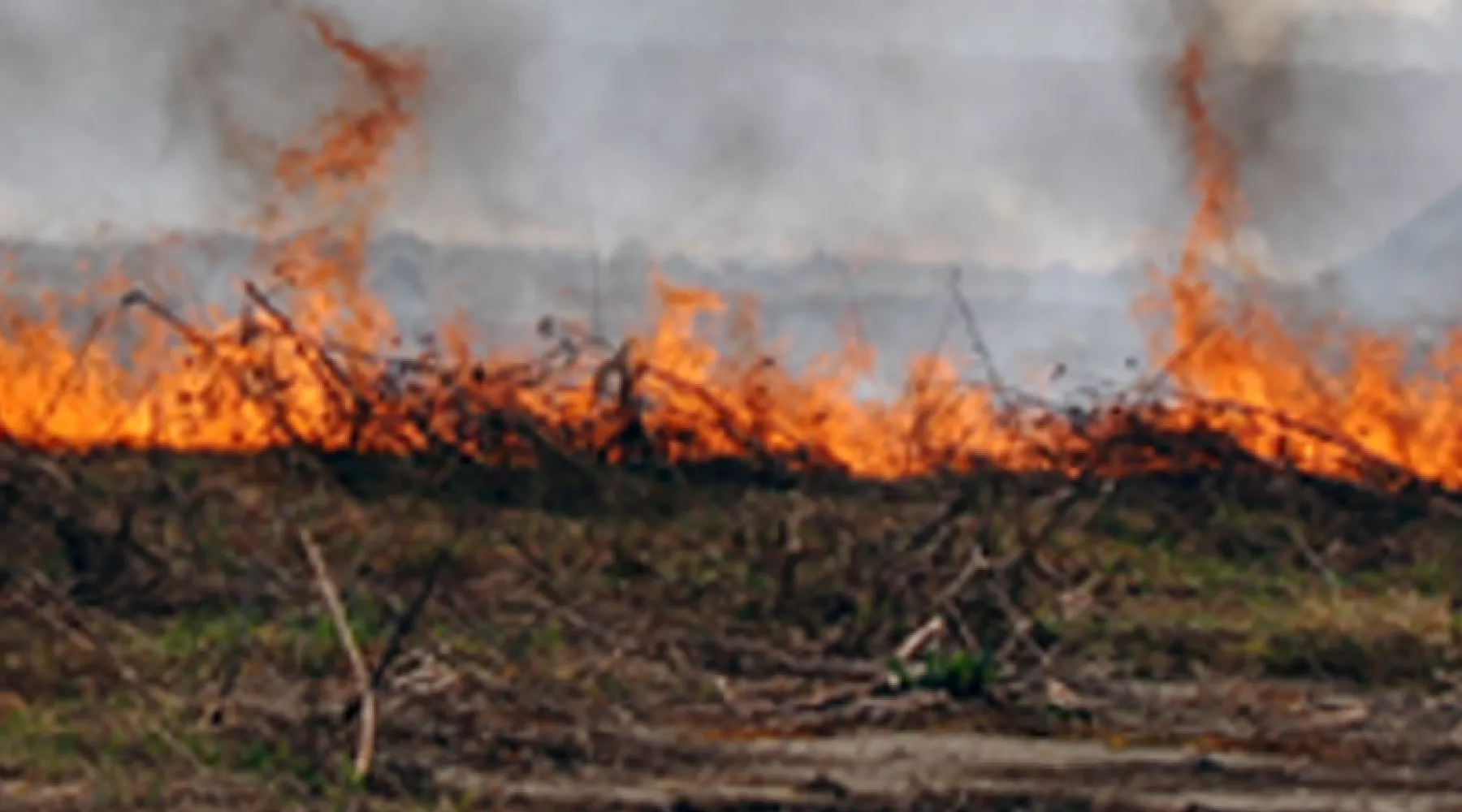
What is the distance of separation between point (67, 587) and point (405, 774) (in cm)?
338

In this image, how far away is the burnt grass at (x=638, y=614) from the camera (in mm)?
8242

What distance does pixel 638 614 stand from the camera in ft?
35.9

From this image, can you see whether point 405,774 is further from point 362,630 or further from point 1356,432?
point 1356,432

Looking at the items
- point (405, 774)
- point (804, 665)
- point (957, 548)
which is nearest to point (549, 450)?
point (957, 548)

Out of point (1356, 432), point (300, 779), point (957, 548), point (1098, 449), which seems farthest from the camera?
point (1356, 432)

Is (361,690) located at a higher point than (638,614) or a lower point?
lower

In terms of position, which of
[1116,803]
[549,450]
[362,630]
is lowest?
[1116,803]

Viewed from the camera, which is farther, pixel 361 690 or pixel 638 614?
pixel 638 614

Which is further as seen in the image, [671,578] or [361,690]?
[671,578]

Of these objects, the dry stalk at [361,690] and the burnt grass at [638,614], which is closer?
the dry stalk at [361,690]

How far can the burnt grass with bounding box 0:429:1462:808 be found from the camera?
8.24 meters

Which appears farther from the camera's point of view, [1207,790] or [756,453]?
[756,453]

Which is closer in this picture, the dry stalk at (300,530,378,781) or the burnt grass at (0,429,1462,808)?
the dry stalk at (300,530,378,781)

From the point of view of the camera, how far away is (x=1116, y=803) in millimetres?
7555
